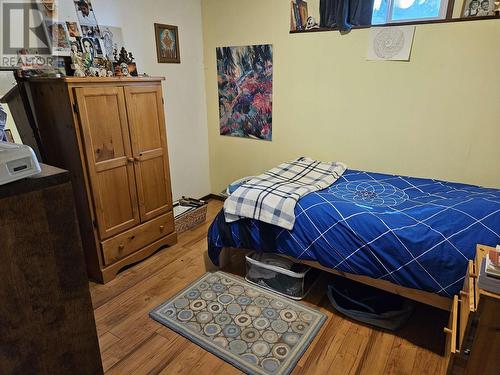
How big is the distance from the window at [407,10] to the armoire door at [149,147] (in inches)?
70.9

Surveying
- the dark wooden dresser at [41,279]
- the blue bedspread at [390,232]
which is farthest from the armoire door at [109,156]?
the dark wooden dresser at [41,279]

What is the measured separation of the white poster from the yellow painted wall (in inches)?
2.1

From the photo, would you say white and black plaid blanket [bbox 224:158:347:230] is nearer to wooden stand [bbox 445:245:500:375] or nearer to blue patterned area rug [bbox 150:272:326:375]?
blue patterned area rug [bbox 150:272:326:375]

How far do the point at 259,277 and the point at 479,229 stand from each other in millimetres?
1337

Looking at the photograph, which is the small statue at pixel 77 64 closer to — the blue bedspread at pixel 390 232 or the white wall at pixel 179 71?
the white wall at pixel 179 71

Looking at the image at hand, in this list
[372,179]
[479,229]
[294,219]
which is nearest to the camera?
[479,229]

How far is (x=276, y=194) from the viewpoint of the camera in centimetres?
→ 213

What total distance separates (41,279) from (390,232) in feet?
5.17

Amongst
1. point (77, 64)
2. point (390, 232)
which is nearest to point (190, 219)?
point (77, 64)

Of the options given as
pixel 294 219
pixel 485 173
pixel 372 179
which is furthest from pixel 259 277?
pixel 485 173

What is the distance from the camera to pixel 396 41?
2463 millimetres

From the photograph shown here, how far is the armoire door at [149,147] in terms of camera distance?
237cm

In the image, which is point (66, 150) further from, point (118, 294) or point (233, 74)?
point (233, 74)

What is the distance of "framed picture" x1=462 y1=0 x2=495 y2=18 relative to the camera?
213 cm
